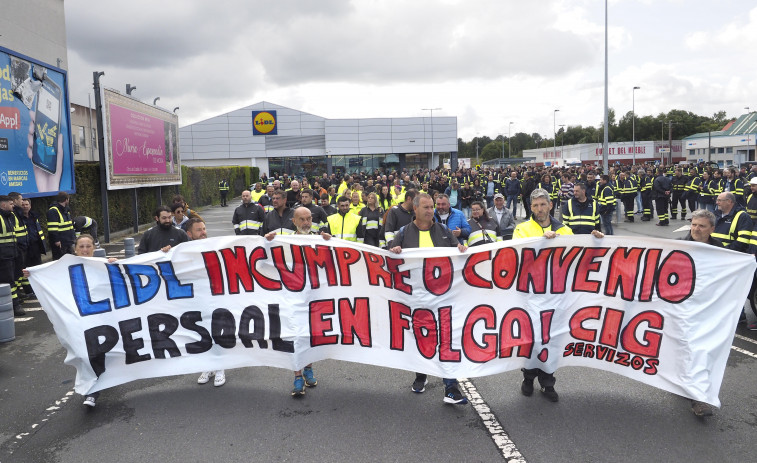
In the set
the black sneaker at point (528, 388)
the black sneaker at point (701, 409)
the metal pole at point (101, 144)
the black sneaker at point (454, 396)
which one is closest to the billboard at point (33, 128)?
the metal pole at point (101, 144)

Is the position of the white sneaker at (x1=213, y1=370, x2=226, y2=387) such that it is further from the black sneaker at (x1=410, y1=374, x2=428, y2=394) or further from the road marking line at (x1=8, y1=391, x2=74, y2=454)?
the black sneaker at (x1=410, y1=374, x2=428, y2=394)

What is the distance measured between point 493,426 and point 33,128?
42.0 feet

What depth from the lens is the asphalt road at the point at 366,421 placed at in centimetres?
421

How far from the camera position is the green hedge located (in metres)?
16.4

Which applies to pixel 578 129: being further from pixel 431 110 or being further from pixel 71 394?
pixel 71 394

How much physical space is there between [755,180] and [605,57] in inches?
749

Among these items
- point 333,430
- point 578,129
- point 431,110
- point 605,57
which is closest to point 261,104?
point 431,110

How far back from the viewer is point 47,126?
13.8 meters

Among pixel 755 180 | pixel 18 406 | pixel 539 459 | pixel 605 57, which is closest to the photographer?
pixel 539 459

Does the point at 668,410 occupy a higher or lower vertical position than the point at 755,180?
lower

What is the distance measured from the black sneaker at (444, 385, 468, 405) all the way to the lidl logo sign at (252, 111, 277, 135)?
5898cm

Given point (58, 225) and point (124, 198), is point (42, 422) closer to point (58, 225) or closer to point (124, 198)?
point (58, 225)

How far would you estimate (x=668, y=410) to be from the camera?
192 inches

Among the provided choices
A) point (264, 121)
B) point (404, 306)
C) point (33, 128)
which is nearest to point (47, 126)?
point (33, 128)
